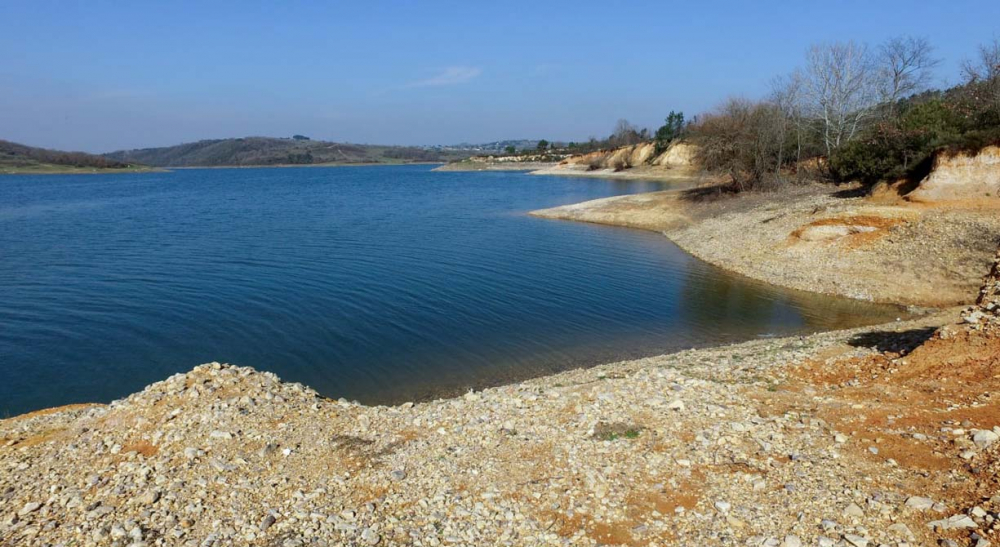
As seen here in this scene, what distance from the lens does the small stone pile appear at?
11.7 m

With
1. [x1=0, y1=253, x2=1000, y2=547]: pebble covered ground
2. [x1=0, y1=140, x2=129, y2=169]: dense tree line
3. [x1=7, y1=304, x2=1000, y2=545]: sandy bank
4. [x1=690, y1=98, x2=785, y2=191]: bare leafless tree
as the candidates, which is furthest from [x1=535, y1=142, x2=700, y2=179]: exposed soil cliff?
[x1=0, y1=140, x2=129, y2=169]: dense tree line

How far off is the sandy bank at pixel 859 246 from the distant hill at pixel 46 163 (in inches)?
7481

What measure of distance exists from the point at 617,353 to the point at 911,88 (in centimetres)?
5598

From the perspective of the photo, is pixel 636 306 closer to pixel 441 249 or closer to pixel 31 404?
pixel 441 249

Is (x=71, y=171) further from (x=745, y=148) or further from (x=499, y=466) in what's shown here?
(x=499, y=466)

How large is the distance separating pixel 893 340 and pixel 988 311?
2.63 m

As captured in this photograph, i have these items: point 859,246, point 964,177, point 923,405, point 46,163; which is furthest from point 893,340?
point 46,163

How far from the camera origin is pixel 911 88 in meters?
55.6

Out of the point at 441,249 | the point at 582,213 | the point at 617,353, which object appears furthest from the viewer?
the point at 582,213

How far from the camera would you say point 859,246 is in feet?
91.1

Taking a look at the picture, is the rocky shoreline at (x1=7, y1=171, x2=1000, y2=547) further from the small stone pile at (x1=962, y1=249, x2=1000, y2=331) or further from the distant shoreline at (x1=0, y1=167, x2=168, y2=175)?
the distant shoreline at (x1=0, y1=167, x2=168, y2=175)

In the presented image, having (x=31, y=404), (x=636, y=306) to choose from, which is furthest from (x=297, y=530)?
(x=636, y=306)

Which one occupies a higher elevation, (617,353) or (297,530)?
(297,530)

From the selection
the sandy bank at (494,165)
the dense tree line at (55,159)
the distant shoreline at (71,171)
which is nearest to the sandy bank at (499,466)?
the sandy bank at (494,165)
